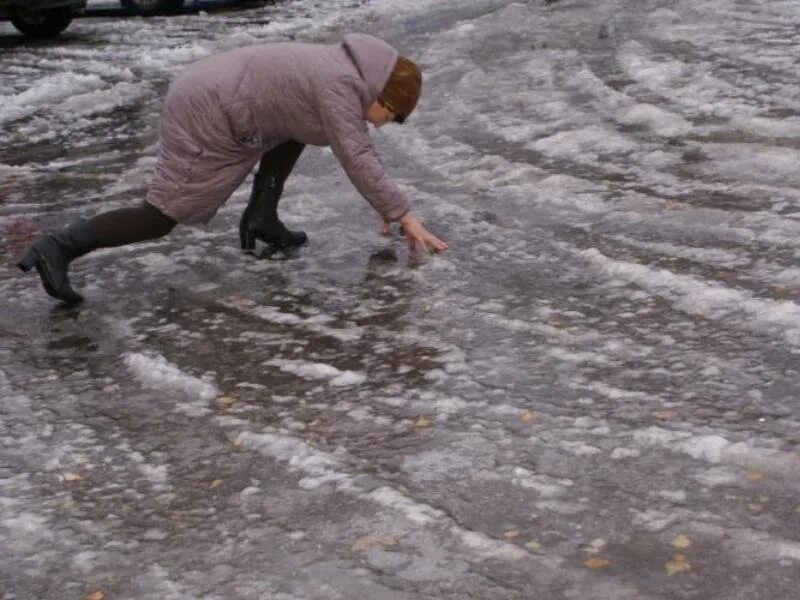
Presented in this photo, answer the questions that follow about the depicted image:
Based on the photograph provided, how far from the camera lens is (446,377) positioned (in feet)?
14.8

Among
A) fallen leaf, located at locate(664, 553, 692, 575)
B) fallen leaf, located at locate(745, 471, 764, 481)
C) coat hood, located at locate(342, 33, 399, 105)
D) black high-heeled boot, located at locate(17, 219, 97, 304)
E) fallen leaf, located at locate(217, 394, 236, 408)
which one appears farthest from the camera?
A: black high-heeled boot, located at locate(17, 219, 97, 304)

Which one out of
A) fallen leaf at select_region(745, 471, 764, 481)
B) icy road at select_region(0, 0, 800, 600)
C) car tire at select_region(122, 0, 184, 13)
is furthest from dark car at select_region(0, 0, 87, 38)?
fallen leaf at select_region(745, 471, 764, 481)

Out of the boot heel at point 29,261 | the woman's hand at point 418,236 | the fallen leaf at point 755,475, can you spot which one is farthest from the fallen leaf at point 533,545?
the boot heel at point 29,261

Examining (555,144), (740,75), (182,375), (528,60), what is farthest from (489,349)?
(528,60)

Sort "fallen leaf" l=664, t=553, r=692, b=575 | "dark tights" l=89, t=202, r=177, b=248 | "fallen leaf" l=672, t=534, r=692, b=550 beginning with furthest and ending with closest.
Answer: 1. "dark tights" l=89, t=202, r=177, b=248
2. "fallen leaf" l=672, t=534, r=692, b=550
3. "fallen leaf" l=664, t=553, r=692, b=575

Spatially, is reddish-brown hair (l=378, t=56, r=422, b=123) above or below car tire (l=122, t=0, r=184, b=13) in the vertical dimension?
above

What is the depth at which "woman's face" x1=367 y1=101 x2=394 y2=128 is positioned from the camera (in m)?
5.25

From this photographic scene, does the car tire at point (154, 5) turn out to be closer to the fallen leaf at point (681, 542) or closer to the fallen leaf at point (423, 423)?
the fallen leaf at point (423, 423)

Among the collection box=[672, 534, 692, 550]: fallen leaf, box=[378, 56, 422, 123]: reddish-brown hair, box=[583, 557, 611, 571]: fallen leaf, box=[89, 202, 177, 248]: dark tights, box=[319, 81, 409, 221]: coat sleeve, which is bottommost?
box=[89, 202, 177, 248]: dark tights

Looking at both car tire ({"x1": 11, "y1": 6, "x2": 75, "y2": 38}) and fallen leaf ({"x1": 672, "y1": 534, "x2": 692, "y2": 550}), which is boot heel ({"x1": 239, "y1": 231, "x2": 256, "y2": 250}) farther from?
car tire ({"x1": 11, "y1": 6, "x2": 75, "y2": 38})

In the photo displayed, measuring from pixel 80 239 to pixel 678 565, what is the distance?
10.6 feet

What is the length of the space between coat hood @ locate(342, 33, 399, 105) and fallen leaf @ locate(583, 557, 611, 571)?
2.50 meters

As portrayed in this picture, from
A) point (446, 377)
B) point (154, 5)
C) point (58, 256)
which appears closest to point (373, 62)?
point (446, 377)

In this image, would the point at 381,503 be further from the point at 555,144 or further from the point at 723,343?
the point at 555,144
